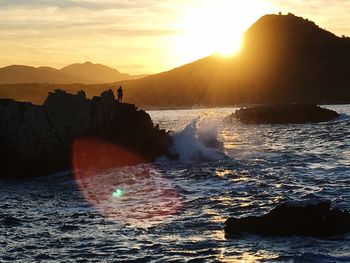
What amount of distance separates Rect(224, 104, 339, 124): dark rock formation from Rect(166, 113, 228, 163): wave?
34.0 meters

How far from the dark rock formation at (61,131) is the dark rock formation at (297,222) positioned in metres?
16.7

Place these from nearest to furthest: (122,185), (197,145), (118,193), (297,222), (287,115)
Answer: (297,222)
(118,193)
(122,185)
(197,145)
(287,115)

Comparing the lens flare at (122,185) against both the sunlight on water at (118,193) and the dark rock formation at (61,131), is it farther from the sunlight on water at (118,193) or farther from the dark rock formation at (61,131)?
the dark rock formation at (61,131)

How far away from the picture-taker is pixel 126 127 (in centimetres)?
3400

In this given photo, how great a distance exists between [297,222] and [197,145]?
67.5ft

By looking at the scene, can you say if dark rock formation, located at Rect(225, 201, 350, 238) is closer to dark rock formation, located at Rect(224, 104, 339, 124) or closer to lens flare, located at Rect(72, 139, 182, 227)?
lens flare, located at Rect(72, 139, 182, 227)

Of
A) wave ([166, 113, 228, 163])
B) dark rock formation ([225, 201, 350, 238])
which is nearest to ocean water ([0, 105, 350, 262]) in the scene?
wave ([166, 113, 228, 163])

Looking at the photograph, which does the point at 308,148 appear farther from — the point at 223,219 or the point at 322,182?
the point at 223,219

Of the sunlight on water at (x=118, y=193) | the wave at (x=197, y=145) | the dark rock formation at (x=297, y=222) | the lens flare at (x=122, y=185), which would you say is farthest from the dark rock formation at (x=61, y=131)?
the dark rock formation at (x=297, y=222)

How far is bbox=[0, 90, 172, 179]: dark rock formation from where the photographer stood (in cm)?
2989

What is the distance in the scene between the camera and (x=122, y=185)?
941 inches

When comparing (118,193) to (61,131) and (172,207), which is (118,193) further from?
(61,131)

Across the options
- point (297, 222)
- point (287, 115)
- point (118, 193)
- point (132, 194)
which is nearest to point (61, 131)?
point (118, 193)

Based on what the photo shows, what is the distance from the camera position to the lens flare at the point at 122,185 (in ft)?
58.8
